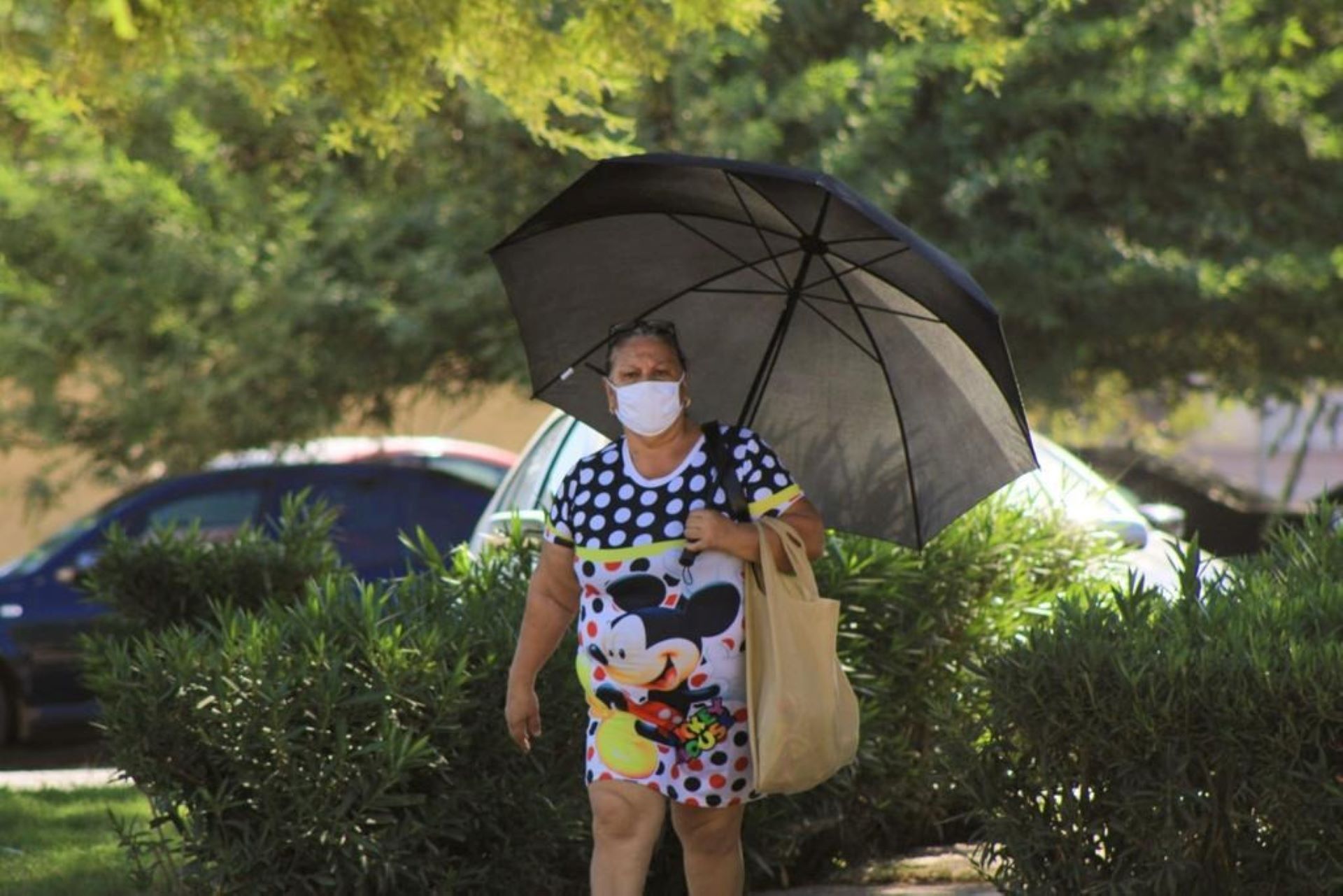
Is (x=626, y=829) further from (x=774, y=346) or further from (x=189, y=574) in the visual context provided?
(x=189, y=574)

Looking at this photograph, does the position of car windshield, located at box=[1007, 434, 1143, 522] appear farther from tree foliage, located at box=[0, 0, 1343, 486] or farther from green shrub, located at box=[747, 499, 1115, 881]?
tree foliage, located at box=[0, 0, 1343, 486]

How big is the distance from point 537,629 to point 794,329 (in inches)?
42.2

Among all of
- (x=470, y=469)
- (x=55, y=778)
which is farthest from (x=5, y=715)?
(x=470, y=469)

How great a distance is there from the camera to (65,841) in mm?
8031

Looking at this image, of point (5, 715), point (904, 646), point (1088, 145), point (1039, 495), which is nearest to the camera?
point (904, 646)

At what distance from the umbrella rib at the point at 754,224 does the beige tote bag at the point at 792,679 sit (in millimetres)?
807

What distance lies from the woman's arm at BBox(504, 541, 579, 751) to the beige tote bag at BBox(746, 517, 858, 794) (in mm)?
471

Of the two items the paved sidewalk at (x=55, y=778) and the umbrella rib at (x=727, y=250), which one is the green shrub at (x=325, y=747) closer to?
the umbrella rib at (x=727, y=250)

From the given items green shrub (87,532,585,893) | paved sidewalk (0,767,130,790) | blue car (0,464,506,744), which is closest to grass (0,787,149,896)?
paved sidewalk (0,767,130,790)

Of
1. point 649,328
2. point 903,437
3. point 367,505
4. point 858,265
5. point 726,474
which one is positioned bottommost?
point 726,474

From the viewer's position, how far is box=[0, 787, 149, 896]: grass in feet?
23.3

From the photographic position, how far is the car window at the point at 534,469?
342 inches

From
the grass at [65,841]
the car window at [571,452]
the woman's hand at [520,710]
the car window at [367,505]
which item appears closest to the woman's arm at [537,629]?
the woman's hand at [520,710]

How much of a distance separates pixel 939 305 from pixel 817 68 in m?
10.2
